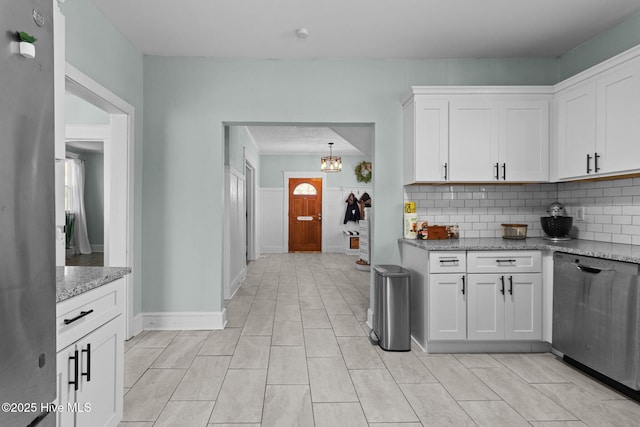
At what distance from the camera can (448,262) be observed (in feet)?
9.92

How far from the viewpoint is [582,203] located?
133 inches

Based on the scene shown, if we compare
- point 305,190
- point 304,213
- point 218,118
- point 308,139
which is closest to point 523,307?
point 218,118

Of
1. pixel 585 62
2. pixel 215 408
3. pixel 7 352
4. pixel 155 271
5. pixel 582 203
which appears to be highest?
pixel 585 62

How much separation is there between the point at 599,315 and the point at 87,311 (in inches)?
117

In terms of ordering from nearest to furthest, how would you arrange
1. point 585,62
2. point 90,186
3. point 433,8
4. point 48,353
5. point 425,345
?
point 48,353 → point 433,8 → point 425,345 → point 585,62 → point 90,186

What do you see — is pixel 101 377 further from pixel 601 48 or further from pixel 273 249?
pixel 273 249

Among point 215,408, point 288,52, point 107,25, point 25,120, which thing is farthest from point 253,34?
point 215,408

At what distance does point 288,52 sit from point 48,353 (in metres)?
→ 3.18

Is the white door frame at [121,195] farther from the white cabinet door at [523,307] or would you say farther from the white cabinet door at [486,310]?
the white cabinet door at [523,307]

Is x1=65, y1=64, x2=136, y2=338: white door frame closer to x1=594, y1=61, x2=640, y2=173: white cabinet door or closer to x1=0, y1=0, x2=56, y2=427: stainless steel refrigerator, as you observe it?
x1=0, y1=0, x2=56, y2=427: stainless steel refrigerator

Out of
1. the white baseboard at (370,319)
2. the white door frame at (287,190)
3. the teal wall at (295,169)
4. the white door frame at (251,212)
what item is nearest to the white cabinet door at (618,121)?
the white baseboard at (370,319)

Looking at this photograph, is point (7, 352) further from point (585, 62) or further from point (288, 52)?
point (585, 62)

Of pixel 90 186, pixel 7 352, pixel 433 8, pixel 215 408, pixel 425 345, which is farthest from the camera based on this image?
pixel 90 186

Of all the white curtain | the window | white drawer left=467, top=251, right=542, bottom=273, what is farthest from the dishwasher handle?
the white curtain
